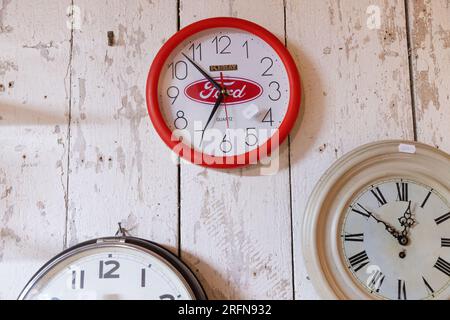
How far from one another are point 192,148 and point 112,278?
344 mm

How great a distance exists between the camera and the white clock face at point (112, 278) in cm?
103

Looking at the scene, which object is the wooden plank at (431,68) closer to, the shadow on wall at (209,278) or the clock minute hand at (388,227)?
the clock minute hand at (388,227)

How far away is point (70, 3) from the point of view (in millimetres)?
1197

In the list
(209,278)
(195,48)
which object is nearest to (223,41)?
(195,48)

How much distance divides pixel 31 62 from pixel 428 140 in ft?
3.24

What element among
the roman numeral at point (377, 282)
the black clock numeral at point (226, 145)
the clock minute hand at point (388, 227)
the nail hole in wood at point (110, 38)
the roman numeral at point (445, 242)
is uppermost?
the nail hole in wood at point (110, 38)

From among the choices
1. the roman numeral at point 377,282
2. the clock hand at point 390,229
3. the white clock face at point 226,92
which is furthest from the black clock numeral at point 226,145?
the roman numeral at point 377,282

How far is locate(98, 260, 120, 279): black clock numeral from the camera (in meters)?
1.04

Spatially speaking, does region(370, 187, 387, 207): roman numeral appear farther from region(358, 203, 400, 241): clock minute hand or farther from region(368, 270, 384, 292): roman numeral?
region(368, 270, 384, 292): roman numeral

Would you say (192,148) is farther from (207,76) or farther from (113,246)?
(113,246)

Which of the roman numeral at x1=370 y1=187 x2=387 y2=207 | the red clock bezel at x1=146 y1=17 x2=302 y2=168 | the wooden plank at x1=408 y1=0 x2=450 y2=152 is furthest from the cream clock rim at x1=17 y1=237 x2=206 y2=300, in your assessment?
the wooden plank at x1=408 y1=0 x2=450 y2=152

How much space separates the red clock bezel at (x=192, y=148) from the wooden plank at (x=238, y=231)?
0.04m

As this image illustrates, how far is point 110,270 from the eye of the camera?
1045 mm
